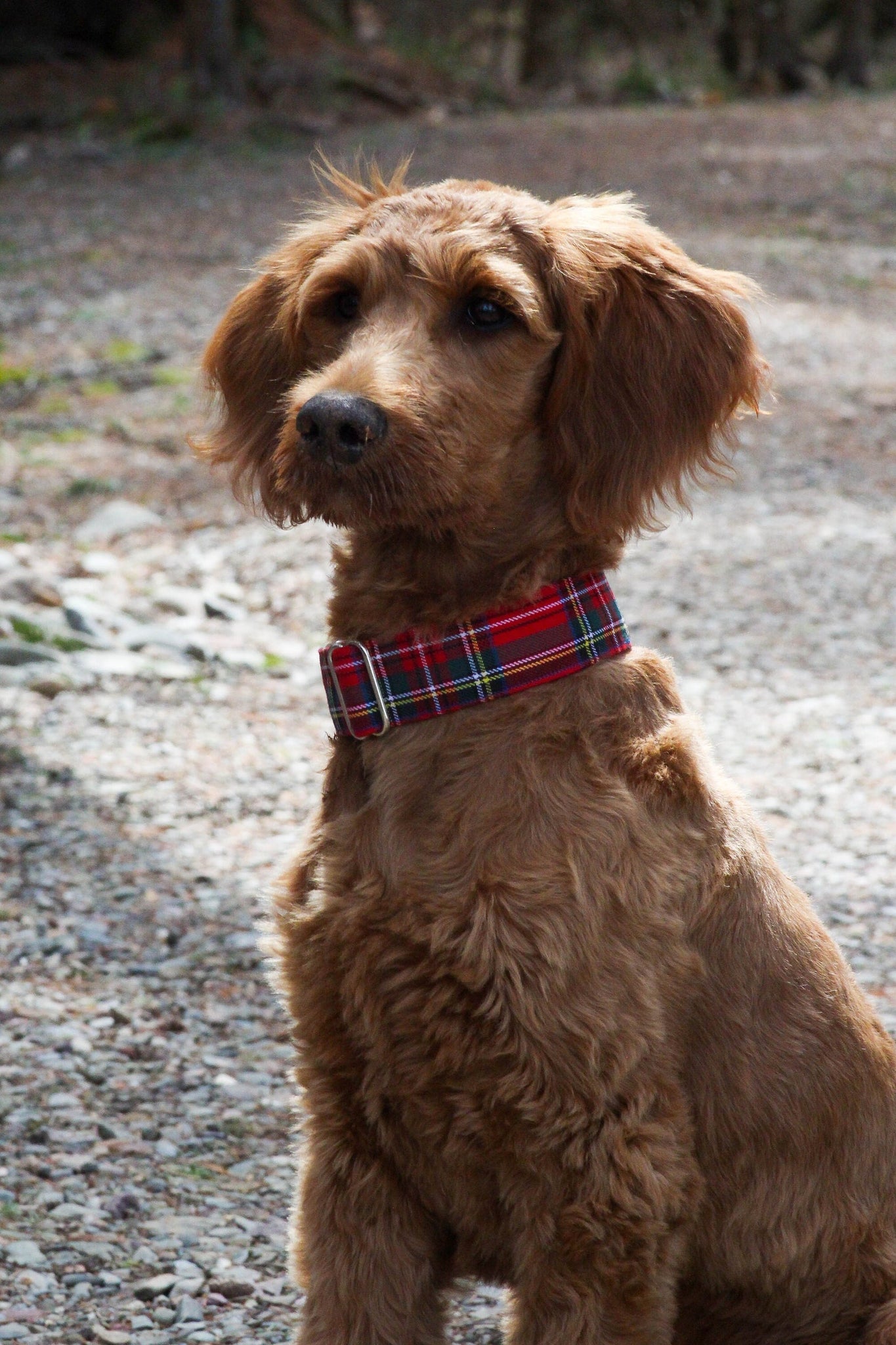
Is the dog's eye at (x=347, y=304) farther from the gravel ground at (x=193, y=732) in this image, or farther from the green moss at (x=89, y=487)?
the green moss at (x=89, y=487)

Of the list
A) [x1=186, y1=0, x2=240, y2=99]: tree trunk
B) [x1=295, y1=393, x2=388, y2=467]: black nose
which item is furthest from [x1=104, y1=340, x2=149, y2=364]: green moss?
[x1=186, y1=0, x2=240, y2=99]: tree trunk

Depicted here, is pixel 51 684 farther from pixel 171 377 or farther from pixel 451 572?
pixel 171 377

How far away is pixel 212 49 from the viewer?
19.9 metres

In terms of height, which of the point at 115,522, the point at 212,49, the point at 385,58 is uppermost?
the point at 385,58

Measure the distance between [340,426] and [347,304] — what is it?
523mm

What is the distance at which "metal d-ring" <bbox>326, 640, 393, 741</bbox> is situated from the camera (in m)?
2.61

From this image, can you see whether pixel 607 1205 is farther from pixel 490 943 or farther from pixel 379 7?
pixel 379 7

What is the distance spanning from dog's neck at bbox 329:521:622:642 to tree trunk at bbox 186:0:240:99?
61.7 feet

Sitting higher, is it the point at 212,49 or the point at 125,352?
the point at 212,49

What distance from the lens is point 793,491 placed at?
850 cm

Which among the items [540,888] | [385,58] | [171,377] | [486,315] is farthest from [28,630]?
[385,58]

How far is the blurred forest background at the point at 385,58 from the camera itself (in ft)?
67.2

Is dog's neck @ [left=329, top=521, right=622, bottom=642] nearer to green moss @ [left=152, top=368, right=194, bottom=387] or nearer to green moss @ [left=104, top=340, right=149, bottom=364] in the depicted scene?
green moss @ [left=152, top=368, right=194, bottom=387]

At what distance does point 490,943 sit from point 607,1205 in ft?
1.42
